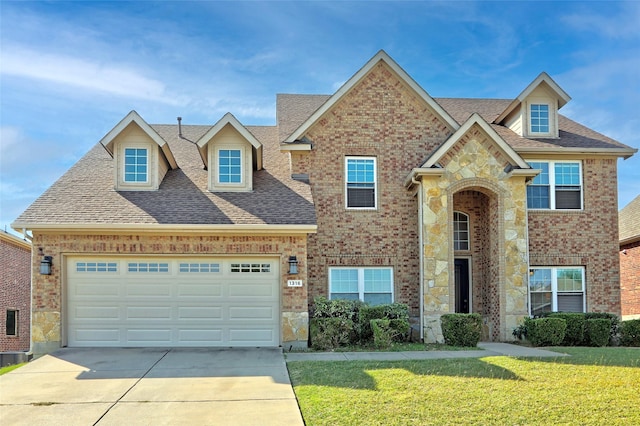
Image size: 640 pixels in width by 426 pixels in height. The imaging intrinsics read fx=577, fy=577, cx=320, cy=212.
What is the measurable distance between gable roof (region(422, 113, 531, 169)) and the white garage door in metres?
5.37

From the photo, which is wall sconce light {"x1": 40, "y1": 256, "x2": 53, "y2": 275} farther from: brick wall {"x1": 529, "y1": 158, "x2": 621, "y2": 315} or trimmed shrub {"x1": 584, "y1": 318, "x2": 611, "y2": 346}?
trimmed shrub {"x1": 584, "y1": 318, "x2": 611, "y2": 346}

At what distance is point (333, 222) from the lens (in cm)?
1703

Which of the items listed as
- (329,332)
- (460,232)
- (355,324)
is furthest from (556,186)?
(329,332)

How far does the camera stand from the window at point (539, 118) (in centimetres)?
1852

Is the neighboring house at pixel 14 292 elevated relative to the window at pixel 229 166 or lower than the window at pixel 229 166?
lower

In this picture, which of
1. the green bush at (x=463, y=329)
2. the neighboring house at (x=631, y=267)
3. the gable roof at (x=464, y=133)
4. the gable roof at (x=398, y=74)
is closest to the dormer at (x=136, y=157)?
the gable roof at (x=398, y=74)

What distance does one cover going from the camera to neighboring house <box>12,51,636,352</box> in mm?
14656

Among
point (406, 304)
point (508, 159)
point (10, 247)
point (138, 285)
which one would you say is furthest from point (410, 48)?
point (10, 247)

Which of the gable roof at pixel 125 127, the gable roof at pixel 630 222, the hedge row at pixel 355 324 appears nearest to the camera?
the hedge row at pixel 355 324

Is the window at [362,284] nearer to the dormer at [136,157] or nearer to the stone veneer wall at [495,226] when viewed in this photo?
the stone veneer wall at [495,226]

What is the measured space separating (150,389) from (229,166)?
799cm

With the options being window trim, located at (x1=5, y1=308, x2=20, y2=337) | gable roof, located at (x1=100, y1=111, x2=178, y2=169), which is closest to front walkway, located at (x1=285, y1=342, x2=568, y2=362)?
gable roof, located at (x1=100, y1=111, x2=178, y2=169)

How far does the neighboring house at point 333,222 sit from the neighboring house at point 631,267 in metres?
4.87

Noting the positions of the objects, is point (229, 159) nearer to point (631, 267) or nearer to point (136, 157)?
point (136, 157)
